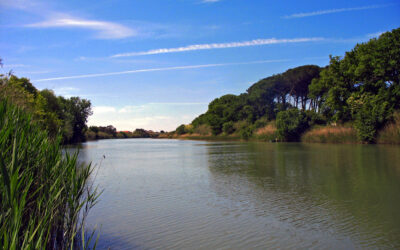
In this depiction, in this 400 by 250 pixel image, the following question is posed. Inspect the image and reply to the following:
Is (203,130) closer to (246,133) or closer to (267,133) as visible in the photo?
(246,133)

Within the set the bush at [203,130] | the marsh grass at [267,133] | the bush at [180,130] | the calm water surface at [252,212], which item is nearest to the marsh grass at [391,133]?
the marsh grass at [267,133]

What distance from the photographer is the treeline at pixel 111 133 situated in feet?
265

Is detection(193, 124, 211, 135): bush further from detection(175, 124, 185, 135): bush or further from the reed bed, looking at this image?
the reed bed

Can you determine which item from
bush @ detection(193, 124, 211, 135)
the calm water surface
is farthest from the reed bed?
bush @ detection(193, 124, 211, 135)

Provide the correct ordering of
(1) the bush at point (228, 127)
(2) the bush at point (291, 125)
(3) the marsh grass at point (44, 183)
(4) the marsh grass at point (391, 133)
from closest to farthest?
1. (3) the marsh grass at point (44, 183)
2. (4) the marsh grass at point (391, 133)
3. (2) the bush at point (291, 125)
4. (1) the bush at point (228, 127)

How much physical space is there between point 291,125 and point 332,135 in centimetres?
659

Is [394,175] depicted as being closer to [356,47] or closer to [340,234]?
[340,234]

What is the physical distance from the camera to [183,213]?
6.38 metres

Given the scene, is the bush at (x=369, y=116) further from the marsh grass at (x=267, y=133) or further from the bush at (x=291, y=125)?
the marsh grass at (x=267, y=133)

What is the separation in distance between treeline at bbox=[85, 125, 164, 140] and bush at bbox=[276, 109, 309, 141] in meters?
50.6

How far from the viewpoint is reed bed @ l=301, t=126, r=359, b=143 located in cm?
3131

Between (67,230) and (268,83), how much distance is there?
168 feet

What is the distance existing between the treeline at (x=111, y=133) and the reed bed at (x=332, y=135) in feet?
181

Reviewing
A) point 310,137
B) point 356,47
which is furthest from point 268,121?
point 356,47
